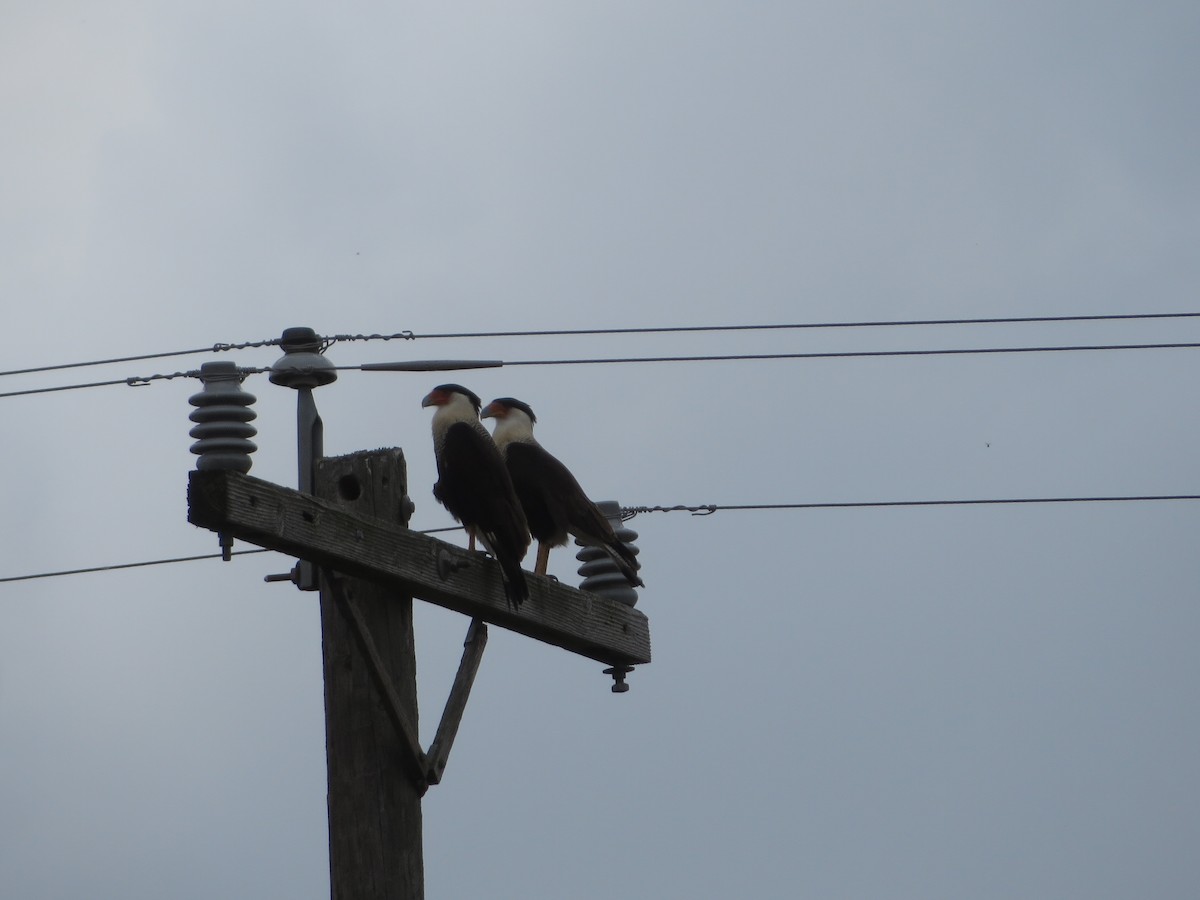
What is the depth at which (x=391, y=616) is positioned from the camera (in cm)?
513

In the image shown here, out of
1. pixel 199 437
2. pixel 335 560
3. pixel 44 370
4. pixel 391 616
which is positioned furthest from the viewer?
pixel 44 370

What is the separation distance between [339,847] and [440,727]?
0.45m

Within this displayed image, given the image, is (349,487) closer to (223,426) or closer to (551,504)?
(223,426)

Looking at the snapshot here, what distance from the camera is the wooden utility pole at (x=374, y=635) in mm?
4812

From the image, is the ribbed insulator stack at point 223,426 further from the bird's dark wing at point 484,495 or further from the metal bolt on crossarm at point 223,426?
the bird's dark wing at point 484,495

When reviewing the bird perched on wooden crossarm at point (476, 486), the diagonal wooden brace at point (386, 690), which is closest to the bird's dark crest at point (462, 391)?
the bird perched on wooden crossarm at point (476, 486)

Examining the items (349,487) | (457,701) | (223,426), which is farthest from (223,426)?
(457,701)

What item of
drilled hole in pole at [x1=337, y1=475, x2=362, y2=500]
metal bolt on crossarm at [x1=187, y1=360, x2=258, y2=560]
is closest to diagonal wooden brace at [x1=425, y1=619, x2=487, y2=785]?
drilled hole in pole at [x1=337, y1=475, x2=362, y2=500]

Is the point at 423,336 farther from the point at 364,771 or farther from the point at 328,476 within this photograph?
the point at 364,771

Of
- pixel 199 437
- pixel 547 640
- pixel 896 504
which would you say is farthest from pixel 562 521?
pixel 896 504

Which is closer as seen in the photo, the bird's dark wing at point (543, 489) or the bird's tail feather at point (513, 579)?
the bird's tail feather at point (513, 579)

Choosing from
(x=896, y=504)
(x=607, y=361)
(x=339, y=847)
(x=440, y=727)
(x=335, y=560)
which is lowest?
(x=339, y=847)

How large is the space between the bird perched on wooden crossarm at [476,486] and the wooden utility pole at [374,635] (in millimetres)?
104

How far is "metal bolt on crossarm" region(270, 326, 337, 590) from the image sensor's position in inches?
226
